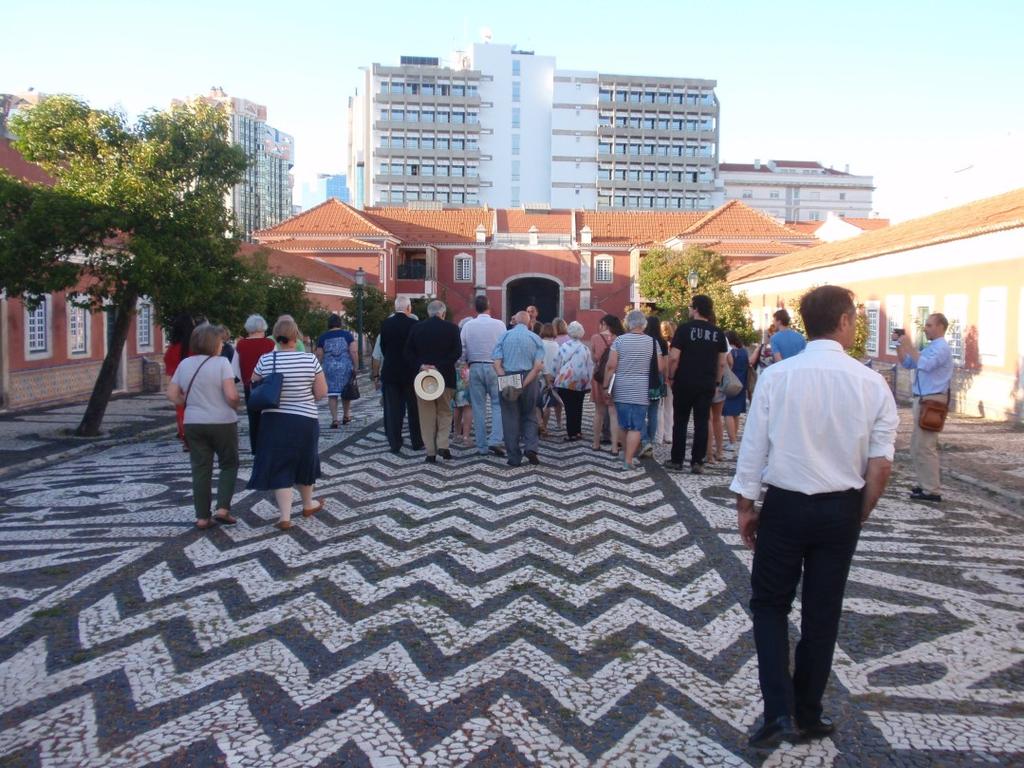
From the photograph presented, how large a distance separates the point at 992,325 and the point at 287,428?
48.5ft

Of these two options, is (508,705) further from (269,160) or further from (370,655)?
(269,160)

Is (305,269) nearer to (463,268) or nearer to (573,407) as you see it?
(463,268)

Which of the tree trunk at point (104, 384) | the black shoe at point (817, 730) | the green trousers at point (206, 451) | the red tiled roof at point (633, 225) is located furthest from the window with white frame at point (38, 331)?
the red tiled roof at point (633, 225)

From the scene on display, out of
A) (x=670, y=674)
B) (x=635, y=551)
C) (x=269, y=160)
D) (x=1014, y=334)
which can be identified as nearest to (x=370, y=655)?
(x=670, y=674)

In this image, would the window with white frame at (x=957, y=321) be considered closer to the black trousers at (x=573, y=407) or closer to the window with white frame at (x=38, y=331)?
the black trousers at (x=573, y=407)

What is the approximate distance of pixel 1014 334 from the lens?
15.8 meters

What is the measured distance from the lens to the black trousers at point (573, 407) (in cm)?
1153

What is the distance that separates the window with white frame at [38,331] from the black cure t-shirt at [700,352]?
1296cm

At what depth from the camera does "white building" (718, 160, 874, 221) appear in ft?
325

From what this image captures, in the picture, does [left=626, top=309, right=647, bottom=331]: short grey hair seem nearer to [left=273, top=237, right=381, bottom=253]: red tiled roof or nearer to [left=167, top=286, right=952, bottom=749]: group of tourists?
[left=167, top=286, right=952, bottom=749]: group of tourists

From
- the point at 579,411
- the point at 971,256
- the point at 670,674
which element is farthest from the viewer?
the point at 971,256

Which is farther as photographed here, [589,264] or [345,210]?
[589,264]

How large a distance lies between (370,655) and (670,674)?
1.41m

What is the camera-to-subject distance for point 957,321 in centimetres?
1802
